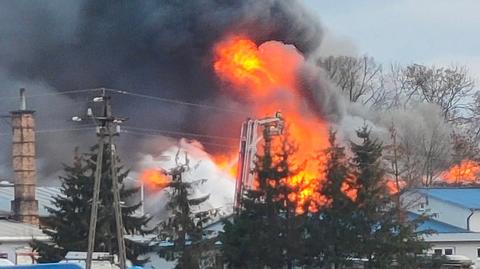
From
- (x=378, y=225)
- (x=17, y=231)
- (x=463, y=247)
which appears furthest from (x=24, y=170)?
(x=463, y=247)

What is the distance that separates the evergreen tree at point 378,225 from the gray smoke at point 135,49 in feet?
98.3

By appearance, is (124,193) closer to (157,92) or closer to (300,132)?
(300,132)

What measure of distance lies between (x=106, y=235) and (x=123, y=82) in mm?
34090

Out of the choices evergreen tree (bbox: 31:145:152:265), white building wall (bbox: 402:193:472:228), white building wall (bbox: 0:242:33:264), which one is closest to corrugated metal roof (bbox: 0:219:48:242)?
white building wall (bbox: 0:242:33:264)

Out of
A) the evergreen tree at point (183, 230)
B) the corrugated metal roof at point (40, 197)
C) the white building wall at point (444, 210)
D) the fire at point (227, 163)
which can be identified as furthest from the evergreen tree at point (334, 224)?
the fire at point (227, 163)

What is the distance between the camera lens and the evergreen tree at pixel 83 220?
37.2m

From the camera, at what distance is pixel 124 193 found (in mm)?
38344

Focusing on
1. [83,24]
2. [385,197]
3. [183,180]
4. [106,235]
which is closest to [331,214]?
[385,197]

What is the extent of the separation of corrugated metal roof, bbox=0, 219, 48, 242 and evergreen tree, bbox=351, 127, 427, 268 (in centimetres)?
1478

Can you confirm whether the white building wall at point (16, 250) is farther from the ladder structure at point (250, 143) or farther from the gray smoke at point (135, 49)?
the gray smoke at point (135, 49)

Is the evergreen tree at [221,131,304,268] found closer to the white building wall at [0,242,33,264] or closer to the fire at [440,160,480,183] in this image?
the white building wall at [0,242,33,264]

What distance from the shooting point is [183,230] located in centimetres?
3641

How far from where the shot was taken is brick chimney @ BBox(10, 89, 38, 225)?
49.0m

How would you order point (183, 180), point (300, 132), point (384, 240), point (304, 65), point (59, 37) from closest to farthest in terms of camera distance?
point (384, 240), point (183, 180), point (300, 132), point (304, 65), point (59, 37)
